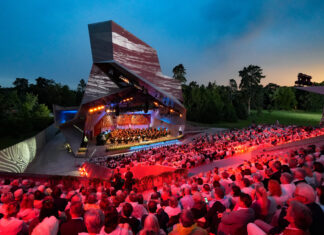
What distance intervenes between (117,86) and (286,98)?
200ft

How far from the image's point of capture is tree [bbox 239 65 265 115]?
52.8 meters

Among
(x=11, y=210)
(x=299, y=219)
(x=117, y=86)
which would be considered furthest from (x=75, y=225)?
(x=117, y=86)

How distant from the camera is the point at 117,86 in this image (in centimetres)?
2352

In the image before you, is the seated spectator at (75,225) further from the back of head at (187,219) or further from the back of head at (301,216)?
the back of head at (301,216)

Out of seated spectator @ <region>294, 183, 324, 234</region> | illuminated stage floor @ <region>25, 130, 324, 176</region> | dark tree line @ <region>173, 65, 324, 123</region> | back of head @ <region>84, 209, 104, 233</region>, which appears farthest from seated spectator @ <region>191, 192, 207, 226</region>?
dark tree line @ <region>173, 65, 324, 123</region>

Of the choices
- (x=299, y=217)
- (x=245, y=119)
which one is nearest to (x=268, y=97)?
(x=245, y=119)

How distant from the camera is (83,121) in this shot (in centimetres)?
2334

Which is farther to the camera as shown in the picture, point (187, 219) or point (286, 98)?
point (286, 98)

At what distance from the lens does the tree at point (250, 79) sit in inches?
2080

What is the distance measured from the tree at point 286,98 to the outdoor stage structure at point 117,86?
52362mm

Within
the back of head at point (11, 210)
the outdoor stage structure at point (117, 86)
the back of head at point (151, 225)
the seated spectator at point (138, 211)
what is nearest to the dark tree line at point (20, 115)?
the outdoor stage structure at point (117, 86)

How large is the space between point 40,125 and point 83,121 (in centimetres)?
1779

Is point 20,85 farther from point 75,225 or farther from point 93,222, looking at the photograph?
point 93,222

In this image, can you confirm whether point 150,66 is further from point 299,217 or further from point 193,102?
point 193,102
